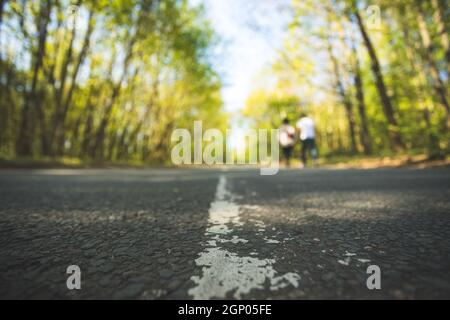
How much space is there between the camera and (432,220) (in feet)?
6.35

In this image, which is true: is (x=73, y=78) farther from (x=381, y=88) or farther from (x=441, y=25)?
(x=441, y=25)

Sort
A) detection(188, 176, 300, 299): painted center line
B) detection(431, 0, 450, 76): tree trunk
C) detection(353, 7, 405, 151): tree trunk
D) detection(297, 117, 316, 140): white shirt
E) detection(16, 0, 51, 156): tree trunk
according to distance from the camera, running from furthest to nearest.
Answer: detection(16, 0, 51, 156): tree trunk, detection(297, 117, 316, 140): white shirt, detection(353, 7, 405, 151): tree trunk, detection(431, 0, 450, 76): tree trunk, detection(188, 176, 300, 299): painted center line

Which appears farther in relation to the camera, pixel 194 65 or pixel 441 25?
pixel 194 65

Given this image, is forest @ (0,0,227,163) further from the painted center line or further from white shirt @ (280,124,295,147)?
the painted center line

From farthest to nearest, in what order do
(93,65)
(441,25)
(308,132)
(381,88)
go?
(93,65), (308,132), (381,88), (441,25)

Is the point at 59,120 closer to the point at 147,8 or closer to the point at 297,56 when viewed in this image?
the point at 147,8

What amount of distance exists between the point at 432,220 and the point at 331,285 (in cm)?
138

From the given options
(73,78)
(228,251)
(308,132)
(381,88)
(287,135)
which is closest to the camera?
(228,251)

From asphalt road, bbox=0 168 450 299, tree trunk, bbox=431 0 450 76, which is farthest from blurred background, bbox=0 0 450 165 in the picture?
asphalt road, bbox=0 168 450 299

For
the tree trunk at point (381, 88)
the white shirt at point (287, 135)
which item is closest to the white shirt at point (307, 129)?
the white shirt at point (287, 135)

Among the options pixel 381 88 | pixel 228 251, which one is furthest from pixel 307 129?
pixel 228 251

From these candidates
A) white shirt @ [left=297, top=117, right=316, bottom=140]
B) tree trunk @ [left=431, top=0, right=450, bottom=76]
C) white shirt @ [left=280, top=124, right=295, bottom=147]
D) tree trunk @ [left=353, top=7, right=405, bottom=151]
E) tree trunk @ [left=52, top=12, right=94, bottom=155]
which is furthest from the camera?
tree trunk @ [left=52, top=12, right=94, bottom=155]

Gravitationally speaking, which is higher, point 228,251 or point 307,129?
point 307,129

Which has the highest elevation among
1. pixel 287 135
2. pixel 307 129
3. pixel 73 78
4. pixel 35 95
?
pixel 73 78
